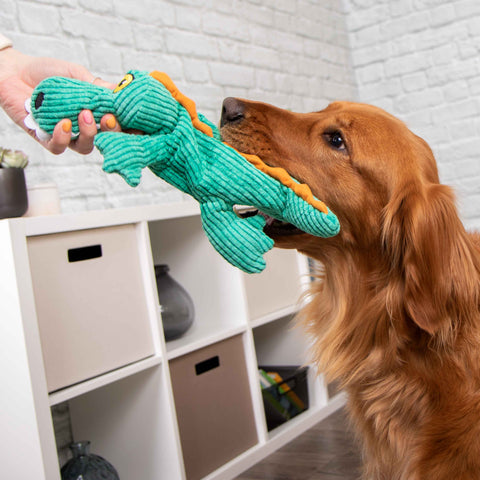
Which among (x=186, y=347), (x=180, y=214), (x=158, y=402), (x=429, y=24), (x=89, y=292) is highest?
(x=429, y=24)

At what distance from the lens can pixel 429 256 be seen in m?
1.23

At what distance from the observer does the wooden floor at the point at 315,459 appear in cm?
218

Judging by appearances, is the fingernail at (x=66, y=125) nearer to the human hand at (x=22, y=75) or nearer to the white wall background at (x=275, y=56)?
the human hand at (x=22, y=75)

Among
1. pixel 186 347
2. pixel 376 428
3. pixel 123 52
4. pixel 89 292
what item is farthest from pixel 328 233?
pixel 123 52

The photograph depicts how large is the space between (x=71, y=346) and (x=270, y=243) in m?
0.88

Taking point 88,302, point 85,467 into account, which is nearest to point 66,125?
point 88,302

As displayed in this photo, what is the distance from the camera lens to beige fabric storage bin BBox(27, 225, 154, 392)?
5.56 ft

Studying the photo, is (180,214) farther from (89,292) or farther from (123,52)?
(123,52)

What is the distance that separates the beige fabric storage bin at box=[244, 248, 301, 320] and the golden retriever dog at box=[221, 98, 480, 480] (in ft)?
3.45

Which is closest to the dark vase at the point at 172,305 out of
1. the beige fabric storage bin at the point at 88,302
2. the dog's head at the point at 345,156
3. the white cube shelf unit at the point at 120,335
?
the white cube shelf unit at the point at 120,335

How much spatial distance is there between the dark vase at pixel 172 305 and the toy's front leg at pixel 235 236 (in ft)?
3.81

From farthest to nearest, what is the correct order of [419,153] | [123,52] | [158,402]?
[123,52]
[158,402]
[419,153]

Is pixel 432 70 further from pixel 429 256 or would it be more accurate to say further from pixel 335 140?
pixel 429 256

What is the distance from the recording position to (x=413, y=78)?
3.88 meters
